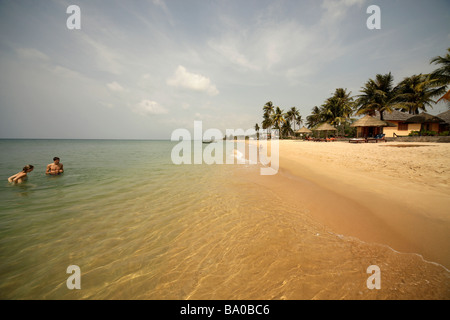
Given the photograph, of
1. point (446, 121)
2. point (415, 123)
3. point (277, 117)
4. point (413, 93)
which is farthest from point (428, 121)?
point (277, 117)

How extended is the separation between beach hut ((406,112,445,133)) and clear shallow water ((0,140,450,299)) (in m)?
39.6

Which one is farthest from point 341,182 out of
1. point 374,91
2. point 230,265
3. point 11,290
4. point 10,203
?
point 374,91

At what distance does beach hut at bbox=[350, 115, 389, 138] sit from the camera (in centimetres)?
2741

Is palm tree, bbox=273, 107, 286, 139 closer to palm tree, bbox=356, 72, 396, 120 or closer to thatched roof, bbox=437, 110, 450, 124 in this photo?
palm tree, bbox=356, 72, 396, 120

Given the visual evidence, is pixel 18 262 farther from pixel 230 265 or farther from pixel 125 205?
pixel 230 265

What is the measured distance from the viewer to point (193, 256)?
3023 millimetres

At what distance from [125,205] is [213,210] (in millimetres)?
3026

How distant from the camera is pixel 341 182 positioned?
6.68 metres

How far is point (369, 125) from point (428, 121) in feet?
32.0

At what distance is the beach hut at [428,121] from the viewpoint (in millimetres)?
27000

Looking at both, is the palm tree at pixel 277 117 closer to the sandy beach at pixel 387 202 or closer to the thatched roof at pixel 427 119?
the thatched roof at pixel 427 119

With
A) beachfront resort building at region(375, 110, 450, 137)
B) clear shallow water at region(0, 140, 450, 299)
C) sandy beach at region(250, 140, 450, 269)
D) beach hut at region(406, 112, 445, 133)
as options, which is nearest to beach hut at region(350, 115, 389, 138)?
beachfront resort building at region(375, 110, 450, 137)

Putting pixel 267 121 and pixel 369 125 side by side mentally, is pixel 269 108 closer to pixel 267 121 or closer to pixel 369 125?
pixel 267 121

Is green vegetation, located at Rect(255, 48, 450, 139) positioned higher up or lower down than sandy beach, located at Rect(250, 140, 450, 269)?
higher up
